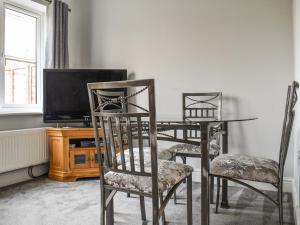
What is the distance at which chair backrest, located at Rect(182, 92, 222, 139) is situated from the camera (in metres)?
2.87

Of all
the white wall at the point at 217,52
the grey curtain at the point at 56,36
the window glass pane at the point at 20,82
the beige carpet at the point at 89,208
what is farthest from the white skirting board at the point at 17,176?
the white wall at the point at 217,52

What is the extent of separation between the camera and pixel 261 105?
2838 millimetres

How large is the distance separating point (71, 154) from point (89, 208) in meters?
1.00

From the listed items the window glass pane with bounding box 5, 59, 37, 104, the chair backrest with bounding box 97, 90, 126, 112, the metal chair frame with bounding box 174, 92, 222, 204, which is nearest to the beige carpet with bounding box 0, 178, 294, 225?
the metal chair frame with bounding box 174, 92, 222, 204

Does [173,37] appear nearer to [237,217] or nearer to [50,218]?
[237,217]

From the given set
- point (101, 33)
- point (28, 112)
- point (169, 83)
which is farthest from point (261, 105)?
point (28, 112)

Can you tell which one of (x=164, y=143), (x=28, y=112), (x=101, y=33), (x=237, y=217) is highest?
(x=101, y=33)

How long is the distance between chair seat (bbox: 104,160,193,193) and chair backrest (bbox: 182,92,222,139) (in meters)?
1.21

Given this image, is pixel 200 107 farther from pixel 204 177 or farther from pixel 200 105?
pixel 204 177

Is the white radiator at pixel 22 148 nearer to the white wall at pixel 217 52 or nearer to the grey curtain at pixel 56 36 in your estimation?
the grey curtain at pixel 56 36

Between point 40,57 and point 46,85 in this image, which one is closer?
point 46,85

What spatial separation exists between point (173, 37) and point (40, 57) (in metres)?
1.72

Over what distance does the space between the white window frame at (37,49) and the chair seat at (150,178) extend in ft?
6.34

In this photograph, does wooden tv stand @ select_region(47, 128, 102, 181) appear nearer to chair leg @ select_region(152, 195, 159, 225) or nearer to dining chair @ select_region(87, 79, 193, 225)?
dining chair @ select_region(87, 79, 193, 225)
